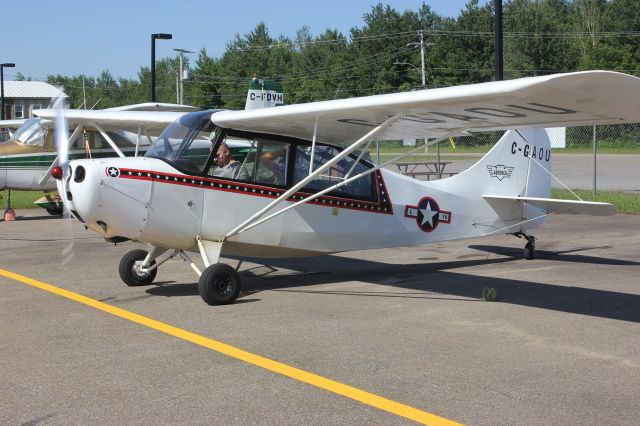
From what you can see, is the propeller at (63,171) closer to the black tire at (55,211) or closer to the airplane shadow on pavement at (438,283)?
the airplane shadow on pavement at (438,283)

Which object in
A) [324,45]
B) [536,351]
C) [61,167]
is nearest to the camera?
[536,351]

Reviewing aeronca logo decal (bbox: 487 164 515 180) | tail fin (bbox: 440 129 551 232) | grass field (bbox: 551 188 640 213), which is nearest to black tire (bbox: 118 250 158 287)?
tail fin (bbox: 440 129 551 232)

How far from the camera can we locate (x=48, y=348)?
6215 mm

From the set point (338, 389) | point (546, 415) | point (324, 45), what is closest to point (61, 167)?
point (338, 389)

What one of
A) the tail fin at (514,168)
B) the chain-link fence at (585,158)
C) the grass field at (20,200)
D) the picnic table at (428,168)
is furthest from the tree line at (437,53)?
the tail fin at (514,168)

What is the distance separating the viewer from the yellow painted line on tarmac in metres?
4.53

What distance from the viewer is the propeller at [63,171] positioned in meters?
7.76

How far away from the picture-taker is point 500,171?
11.0 m

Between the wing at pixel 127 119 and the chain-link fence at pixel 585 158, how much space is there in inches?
418

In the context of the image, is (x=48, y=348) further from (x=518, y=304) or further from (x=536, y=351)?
(x=518, y=304)

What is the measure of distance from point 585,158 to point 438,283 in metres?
33.0

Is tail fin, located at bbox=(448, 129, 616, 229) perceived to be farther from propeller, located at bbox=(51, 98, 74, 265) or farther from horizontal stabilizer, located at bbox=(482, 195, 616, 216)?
propeller, located at bbox=(51, 98, 74, 265)

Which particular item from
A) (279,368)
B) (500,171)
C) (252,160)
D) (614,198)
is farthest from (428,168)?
(279,368)

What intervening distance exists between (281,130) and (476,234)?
11.7ft
